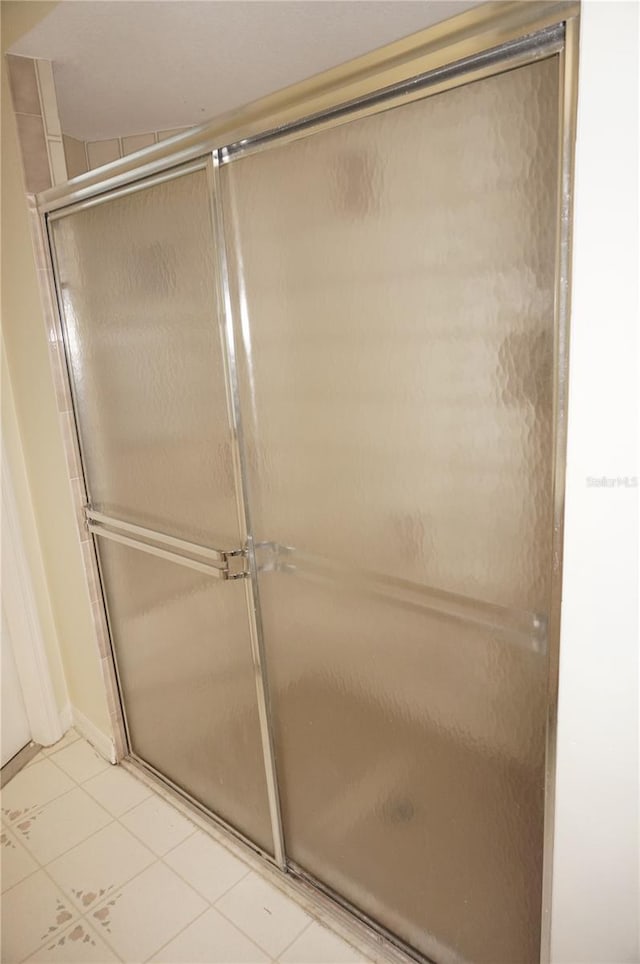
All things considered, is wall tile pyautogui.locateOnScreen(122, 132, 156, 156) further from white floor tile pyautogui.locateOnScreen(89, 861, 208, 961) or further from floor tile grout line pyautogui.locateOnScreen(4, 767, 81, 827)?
white floor tile pyautogui.locateOnScreen(89, 861, 208, 961)

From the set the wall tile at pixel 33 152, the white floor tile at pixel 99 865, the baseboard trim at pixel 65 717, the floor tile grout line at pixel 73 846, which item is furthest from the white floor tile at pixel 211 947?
the wall tile at pixel 33 152

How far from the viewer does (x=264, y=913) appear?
150cm

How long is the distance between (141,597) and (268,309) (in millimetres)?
1000

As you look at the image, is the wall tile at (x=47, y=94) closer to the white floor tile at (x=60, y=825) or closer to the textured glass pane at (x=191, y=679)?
the textured glass pane at (x=191, y=679)

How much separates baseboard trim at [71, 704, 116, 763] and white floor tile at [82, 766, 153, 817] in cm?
6

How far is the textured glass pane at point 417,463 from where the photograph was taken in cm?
88

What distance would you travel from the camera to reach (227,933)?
57.4 inches

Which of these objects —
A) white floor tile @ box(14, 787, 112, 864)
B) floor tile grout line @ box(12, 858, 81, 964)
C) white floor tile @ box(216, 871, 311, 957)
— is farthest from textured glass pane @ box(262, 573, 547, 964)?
white floor tile @ box(14, 787, 112, 864)

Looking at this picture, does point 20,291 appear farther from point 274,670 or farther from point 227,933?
point 227,933

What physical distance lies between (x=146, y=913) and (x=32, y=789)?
0.67 m

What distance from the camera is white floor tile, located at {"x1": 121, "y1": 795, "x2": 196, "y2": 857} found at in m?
1.74

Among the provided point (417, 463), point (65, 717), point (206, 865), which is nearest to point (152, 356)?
point (417, 463)

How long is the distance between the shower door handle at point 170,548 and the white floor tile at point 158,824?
0.82m

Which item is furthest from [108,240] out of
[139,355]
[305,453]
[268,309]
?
[305,453]
